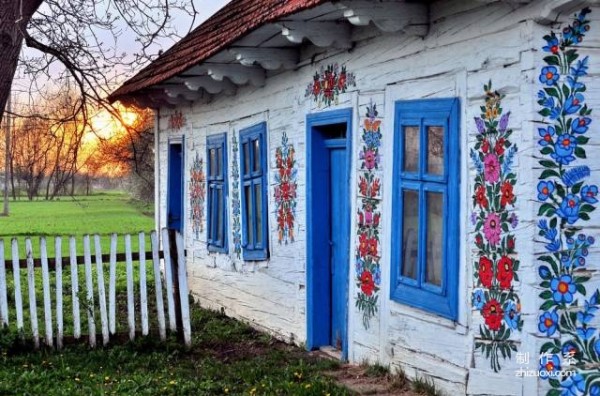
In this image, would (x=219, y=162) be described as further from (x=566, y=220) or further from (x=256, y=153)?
(x=566, y=220)

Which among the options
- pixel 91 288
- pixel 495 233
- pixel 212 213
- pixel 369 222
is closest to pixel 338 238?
pixel 369 222

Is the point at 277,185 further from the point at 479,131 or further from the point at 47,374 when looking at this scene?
the point at 479,131

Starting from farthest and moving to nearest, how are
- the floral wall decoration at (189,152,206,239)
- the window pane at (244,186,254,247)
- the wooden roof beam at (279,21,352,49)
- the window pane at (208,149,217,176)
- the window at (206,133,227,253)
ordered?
the floral wall decoration at (189,152,206,239) → the window pane at (208,149,217,176) → the window at (206,133,227,253) → the window pane at (244,186,254,247) → the wooden roof beam at (279,21,352,49)

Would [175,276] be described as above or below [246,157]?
below

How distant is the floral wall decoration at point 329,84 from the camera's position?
804 cm

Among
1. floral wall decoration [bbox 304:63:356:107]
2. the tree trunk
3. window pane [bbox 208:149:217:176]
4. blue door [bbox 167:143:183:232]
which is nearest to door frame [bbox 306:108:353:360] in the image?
floral wall decoration [bbox 304:63:356:107]

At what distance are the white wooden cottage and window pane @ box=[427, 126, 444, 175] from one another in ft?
0.05

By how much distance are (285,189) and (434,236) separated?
301cm

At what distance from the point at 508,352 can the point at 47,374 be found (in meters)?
4.14

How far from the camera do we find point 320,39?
24.8 feet

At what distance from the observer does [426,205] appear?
6707mm

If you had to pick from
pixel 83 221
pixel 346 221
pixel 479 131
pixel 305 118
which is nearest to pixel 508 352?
pixel 479 131

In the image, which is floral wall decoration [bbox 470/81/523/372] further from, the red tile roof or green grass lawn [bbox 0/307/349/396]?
the red tile roof

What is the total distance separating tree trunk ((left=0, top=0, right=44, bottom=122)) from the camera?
368 inches
